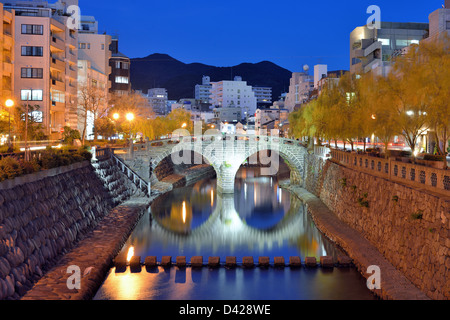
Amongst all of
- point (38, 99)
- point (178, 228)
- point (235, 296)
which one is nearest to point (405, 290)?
point (235, 296)

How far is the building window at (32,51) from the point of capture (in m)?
38.3

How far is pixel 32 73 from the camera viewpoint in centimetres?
3853

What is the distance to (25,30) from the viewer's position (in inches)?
1508

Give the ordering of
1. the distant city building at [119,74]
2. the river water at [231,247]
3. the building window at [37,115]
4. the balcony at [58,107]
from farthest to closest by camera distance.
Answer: the distant city building at [119,74] < the balcony at [58,107] < the building window at [37,115] < the river water at [231,247]

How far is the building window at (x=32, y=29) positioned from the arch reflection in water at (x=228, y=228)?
18.2 m

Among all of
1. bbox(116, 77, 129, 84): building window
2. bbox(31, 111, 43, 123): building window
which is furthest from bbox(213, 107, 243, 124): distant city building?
bbox(31, 111, 43, 123): building window

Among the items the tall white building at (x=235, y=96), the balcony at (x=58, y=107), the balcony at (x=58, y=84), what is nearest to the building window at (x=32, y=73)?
the balcony at (x=58, y=84)

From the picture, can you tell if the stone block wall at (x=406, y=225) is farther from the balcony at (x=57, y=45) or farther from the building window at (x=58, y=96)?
the balcony at (x=57, y=45)

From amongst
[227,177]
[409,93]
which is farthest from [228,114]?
[409,93]

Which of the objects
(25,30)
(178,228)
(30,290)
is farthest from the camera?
(25,30)

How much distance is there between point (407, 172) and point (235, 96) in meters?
108

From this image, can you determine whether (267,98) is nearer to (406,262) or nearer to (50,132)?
(50,132)

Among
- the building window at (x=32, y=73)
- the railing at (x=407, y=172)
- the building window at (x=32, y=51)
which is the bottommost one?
the railing at (x=407, y=172)

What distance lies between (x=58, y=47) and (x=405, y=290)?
37525 millimetres
